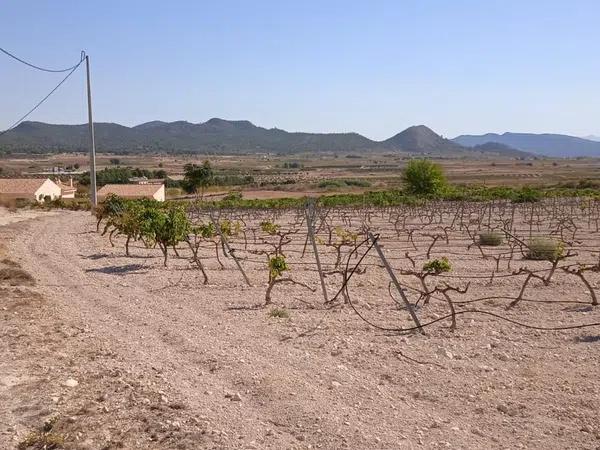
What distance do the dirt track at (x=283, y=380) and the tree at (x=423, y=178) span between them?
45.8 metres

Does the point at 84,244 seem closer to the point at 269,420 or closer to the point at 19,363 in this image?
the point at 19,363

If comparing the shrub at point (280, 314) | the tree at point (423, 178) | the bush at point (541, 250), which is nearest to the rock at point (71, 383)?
the shrub at point (280, 314)

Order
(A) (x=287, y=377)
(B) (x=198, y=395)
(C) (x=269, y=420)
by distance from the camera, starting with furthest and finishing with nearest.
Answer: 1. (A) (x=287, y=377)
2. (B) (x=198, y=395)
3. (C) (x=269, y=420)

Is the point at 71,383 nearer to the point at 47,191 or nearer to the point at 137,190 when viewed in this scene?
the point at 137,190

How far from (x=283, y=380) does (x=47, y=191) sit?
4994cm

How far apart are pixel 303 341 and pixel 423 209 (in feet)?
94.6

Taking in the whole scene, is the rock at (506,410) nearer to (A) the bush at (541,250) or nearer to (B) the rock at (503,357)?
(B) the rock at (503,357)

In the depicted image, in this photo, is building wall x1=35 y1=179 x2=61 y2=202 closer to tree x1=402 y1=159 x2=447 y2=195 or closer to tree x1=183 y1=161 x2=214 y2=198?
tree x1=183 y1=161 x2=214 y2=198

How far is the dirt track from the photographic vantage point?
612cm

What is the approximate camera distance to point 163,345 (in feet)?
29.3

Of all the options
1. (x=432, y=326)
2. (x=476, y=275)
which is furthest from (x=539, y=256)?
(x=432, y=326)

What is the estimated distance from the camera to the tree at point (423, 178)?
5597 centimetres

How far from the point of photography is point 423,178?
56.3 metres

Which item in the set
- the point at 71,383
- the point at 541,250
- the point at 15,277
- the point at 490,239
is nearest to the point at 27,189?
the point at 490,239
